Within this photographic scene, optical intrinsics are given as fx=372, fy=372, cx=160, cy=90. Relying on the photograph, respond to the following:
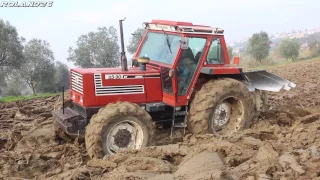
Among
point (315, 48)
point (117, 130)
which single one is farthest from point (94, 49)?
point (315, 48)

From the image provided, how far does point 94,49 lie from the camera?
79.5ft

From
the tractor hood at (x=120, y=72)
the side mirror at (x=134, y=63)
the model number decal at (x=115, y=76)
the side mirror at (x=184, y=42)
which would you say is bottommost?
the model number decal at (x=115, y=76)

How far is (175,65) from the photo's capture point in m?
6.48

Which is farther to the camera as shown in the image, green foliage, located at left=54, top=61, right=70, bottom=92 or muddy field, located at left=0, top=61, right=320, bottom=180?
green foliage, located at left=54, top=61, right=70, bottom=92

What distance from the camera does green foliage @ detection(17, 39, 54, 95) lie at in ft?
79.7

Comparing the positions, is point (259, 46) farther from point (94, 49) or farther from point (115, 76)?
point (115, 76)

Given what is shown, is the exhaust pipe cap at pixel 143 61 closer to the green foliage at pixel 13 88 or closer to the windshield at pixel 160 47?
the windshield at pixel 160 47

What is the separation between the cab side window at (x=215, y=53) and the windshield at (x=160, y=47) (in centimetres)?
76

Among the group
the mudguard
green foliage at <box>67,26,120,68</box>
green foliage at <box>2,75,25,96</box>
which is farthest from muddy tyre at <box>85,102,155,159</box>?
green foliage at <box>2,75,25,96</box>

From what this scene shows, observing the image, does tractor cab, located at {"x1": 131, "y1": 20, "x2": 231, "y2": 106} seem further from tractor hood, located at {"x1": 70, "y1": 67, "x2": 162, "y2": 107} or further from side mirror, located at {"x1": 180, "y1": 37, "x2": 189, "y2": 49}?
tractor hood, located at {"x1": 70, "y1": 67, "x2": 162, "y2": 107}

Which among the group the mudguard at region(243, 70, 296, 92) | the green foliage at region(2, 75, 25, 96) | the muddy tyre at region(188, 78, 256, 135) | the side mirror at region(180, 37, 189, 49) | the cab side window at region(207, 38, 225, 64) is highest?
the side mirror at region(180, 37, 189, 49)

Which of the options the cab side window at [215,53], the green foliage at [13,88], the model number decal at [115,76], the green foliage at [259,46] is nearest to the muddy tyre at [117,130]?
the model number decal at [115,76]

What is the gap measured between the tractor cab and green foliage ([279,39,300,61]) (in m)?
30.8

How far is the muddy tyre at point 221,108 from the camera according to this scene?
21.4 feet
